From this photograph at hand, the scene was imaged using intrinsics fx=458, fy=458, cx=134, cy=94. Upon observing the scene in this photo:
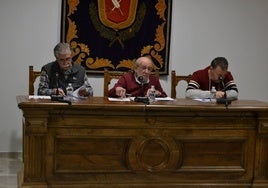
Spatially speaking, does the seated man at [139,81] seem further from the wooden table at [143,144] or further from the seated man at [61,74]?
the wooden table at [143,144]

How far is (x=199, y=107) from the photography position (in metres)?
3.03

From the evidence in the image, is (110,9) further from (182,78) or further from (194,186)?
(194,186)

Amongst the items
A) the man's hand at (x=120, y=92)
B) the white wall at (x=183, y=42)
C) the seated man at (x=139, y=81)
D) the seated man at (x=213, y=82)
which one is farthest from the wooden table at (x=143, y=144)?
the white wall at (x=183, y=42)

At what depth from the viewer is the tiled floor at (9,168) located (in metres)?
3.46

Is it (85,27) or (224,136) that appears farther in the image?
(85,27)

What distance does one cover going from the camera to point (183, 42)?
457cm

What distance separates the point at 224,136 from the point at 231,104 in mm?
230

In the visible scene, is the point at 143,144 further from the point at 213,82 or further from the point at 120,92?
the point at 213,82

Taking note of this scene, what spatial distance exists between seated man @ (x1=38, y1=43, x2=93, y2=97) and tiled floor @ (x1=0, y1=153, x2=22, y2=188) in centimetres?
72

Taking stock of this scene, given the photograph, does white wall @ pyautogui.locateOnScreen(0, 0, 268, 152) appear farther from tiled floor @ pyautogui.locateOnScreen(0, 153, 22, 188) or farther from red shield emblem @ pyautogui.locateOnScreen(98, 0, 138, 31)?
red shield emblem @ pyautogui.locateOnScreen(98, 0, 138, 31)

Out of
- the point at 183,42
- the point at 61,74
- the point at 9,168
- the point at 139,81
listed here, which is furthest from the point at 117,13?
the point at 9,168

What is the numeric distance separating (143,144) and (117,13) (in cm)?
177

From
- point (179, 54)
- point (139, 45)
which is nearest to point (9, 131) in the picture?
point (139, 45)

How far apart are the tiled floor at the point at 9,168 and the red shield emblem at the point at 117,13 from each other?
154cm
